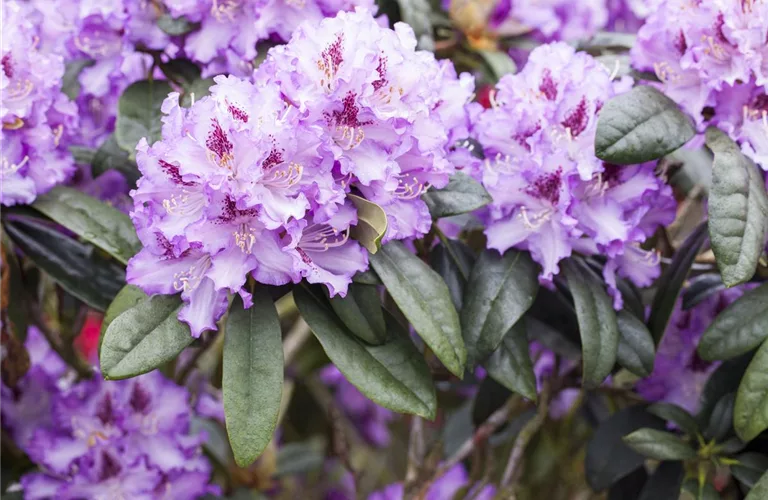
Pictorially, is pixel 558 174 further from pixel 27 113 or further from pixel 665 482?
pixel 27 113

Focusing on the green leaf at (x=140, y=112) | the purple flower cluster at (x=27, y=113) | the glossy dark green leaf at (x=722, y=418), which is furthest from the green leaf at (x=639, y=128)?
the purple flower cluster at (x=27, y=113)

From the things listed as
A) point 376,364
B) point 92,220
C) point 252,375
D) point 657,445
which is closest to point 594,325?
point 657,445

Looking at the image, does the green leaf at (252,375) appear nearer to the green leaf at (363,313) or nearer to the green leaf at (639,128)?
the green leaf at (363,313)

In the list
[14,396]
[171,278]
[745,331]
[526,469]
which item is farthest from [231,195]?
[526,469]

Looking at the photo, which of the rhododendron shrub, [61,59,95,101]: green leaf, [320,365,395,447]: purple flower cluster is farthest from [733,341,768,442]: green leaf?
[320,365,395,447]: purple flower cluster

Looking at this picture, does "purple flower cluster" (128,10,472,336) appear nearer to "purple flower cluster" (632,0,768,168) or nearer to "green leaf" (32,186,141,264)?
"green leaf" (32,186,141,264)

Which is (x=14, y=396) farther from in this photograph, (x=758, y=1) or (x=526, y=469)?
(x=758, y=1)
